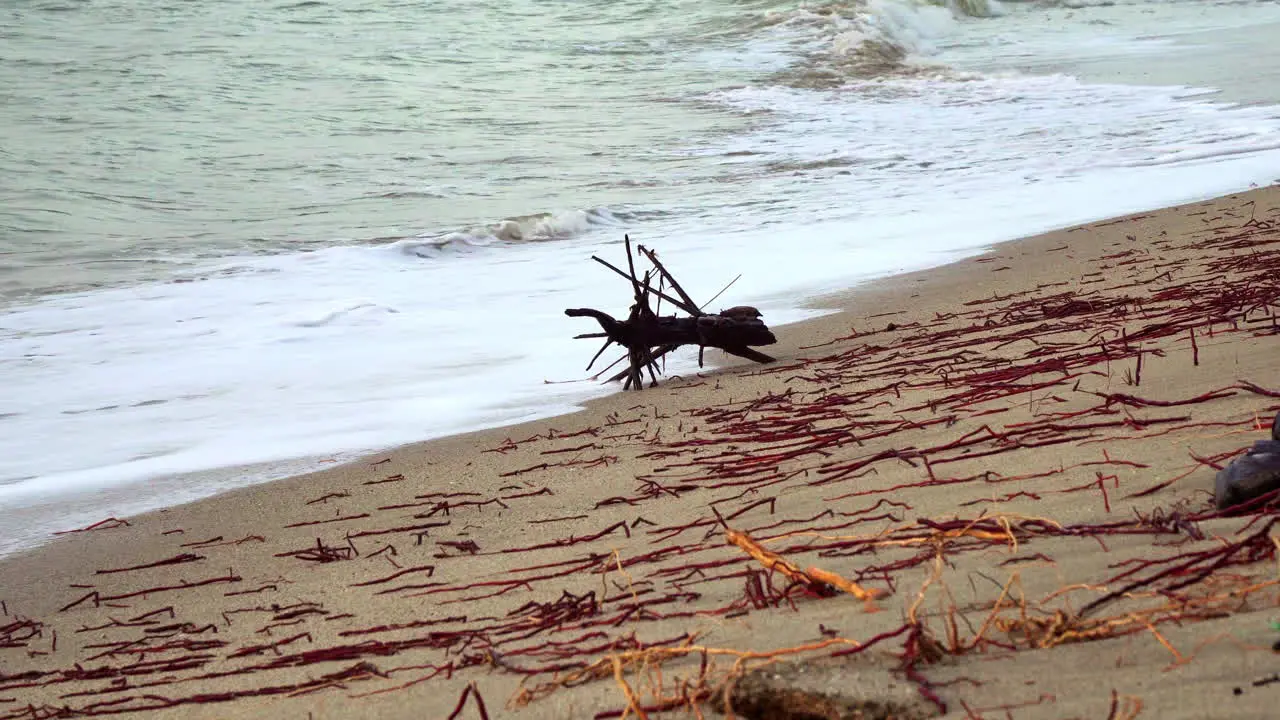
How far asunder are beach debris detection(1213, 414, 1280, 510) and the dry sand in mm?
55

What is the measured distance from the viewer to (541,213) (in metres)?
11.1

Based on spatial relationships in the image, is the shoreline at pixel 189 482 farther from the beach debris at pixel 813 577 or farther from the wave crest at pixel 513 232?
the wave crest at pixel 513 232

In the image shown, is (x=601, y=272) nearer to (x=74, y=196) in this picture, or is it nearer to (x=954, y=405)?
(x=954, y=405)

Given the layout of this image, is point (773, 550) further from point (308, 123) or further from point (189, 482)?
point (308, 123)

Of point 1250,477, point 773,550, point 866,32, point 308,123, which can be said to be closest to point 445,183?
point 308,123

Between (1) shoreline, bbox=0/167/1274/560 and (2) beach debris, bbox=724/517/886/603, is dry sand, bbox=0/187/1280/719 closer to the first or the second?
(2) beach debris, bbox=724/517/886/603

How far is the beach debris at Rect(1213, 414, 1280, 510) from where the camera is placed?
202 cm

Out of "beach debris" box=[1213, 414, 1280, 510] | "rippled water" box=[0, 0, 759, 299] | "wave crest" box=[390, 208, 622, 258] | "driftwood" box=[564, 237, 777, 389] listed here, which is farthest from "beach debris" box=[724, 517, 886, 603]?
"rippled water" box=[0, 0, 759, 299]

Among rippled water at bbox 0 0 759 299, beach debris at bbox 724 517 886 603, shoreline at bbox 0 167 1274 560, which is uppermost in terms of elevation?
rippled water at bbox 0 0 759 299

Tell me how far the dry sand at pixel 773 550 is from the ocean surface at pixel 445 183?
81cm

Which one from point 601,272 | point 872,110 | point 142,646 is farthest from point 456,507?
point 872,110

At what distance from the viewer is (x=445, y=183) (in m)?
13.2

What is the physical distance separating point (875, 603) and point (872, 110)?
53.0 ft

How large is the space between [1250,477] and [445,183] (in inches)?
466
